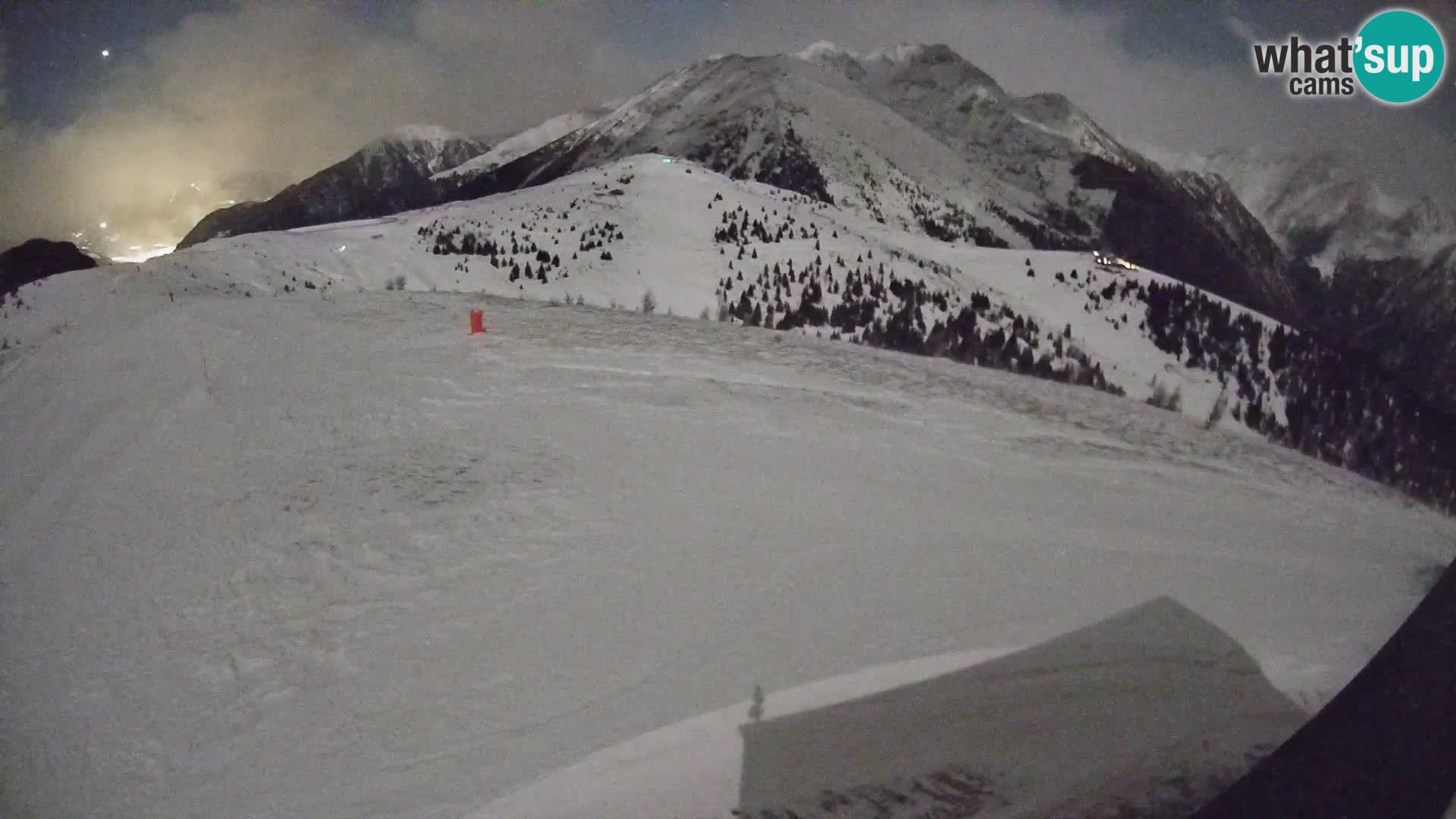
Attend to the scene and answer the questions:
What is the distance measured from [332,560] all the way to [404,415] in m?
0.86

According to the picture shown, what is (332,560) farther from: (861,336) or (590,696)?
(861,336)

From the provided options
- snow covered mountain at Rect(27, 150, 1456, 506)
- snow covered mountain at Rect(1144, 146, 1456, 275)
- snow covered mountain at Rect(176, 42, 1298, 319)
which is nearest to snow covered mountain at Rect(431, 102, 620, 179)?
snow covered mountain at Rect(176, 42, 1298, 319)

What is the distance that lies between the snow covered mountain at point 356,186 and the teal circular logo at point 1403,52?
274 centimetres

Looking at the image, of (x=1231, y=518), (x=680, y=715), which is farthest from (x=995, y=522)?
(x=680, y=715)

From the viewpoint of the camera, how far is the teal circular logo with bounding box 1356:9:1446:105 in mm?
1443

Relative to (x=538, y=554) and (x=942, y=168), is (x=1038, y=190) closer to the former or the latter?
(x=942, y=168)

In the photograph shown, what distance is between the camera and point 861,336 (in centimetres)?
285

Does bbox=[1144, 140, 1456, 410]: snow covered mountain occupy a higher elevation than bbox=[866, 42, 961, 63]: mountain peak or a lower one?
lower

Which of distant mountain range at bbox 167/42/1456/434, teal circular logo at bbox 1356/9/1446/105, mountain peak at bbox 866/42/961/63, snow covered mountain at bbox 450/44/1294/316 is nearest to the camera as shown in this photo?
teal circular logo at bbox 1356/9/1446/105
